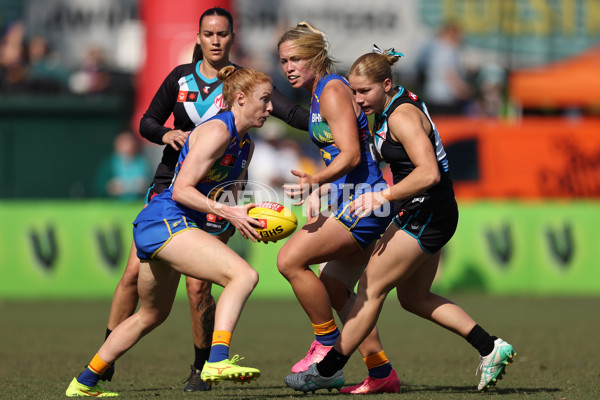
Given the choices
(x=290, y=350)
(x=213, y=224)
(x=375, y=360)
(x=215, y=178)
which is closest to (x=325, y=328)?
(x=375, y=360)

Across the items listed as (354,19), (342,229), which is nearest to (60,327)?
(342,229)

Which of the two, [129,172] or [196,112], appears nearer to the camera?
[196,112]

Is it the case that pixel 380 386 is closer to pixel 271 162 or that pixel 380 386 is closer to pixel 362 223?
pixel 362 223

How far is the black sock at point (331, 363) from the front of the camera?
633 centimetres

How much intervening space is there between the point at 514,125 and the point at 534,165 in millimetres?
729

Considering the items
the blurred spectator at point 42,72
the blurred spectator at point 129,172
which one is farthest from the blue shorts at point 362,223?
the blurred spectator at point 42,72

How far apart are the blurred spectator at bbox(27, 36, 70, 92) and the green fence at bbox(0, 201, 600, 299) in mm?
3453

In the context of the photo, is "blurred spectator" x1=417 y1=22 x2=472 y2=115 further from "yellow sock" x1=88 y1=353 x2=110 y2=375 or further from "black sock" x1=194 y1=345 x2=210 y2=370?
"yellow sock" x1=88 y1=353 x2=110 y2=375

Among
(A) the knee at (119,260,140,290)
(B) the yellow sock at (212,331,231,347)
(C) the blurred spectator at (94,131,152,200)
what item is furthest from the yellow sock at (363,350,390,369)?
(C) the blurred spectator at (94,131,152,200)

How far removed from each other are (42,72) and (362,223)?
37.5ft

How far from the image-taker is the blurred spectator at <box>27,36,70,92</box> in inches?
650

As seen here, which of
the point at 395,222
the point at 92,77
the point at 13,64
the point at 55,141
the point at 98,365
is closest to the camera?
the point at 98,365

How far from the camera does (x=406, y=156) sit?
6.23 m

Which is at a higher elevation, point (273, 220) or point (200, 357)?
point (273, 220)
